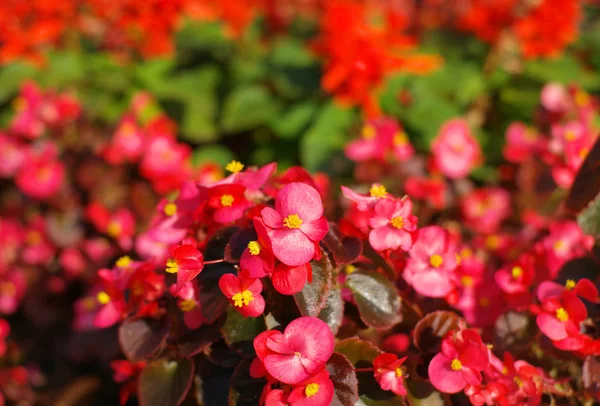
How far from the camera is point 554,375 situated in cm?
113

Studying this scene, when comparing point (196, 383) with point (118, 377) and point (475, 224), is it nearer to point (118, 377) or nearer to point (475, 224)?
point (118, 377)

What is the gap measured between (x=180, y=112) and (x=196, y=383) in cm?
188

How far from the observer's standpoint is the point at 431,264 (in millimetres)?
1071

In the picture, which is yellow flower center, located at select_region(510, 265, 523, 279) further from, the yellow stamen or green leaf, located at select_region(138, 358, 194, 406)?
green leaf, located at select_region(138, 358, 194, 406)

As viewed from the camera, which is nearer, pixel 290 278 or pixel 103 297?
pixel 290 278

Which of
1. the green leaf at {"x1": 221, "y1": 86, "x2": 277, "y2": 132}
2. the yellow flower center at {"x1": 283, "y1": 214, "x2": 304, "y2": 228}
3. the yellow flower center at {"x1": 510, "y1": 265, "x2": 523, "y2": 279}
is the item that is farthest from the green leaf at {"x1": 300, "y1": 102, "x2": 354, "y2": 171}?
the yellow flower center at {"x1": 283, "y1": 214, "x2": 304, "y2": 228}

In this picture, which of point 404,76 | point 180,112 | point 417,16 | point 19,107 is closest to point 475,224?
point 404,76

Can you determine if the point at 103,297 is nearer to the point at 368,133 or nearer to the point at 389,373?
the point at 389,373

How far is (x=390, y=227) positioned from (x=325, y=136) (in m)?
1.39

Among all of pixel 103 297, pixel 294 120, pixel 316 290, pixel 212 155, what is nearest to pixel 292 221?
pixel 316 290

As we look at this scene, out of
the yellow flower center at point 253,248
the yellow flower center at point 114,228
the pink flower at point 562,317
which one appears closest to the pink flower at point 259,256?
the yellow flower center at point 253,248

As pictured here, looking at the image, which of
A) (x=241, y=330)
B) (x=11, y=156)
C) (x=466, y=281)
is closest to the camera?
(x=241, y=330)

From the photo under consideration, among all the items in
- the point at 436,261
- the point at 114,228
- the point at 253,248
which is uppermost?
the point at 253,248

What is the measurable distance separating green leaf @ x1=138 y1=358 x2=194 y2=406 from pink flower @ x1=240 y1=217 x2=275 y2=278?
10.5 inches
